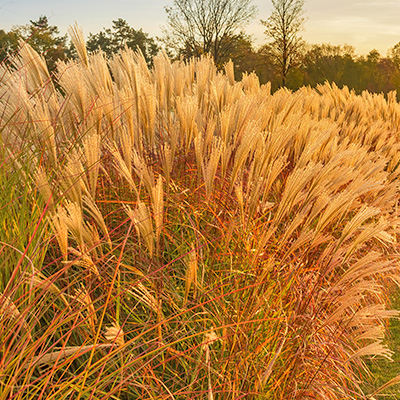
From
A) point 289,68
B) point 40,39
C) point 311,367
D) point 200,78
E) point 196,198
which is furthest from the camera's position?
point 40,39

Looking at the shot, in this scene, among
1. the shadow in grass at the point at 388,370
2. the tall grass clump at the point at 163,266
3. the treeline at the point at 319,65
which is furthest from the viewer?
the treeline at the point at 319,65

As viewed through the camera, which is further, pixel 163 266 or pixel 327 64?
pixel 327 64

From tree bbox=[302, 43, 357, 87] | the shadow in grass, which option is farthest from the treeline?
the shadow in grass

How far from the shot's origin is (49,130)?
157 cm

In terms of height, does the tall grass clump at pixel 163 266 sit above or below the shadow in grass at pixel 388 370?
above

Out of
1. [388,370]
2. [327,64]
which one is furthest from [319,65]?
[388,370]

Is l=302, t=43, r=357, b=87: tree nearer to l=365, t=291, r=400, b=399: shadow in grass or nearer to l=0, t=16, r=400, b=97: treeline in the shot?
l=0, t=16, r=400, b=97: treeline

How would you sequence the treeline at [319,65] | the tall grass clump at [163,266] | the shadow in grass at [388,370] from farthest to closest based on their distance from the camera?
1. the treeline at [319,65]
2. the shadow in grass at [388,370]
3. the tall grass clump at [163,266]

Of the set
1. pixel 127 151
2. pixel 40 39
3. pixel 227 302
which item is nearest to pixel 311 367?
pixel 227 302

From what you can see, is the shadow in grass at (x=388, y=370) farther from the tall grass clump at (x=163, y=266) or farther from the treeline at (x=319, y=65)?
the treeline at (x=319, y=65)

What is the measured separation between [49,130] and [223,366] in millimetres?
1070

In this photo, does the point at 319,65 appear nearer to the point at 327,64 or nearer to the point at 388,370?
the point at 327,64

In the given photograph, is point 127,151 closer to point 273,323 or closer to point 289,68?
point 273,323

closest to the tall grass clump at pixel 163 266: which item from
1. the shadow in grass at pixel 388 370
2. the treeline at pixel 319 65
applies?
the shadow in grass at pixel 388 370
